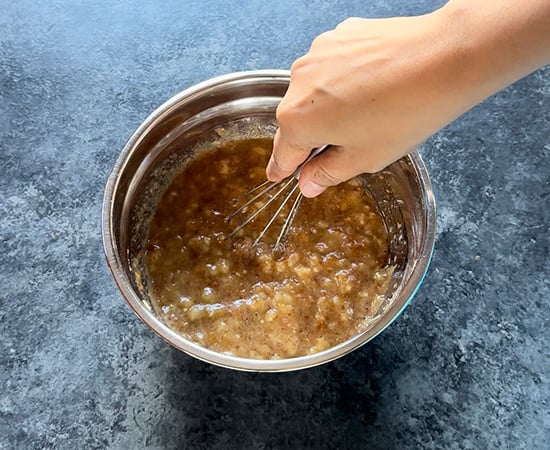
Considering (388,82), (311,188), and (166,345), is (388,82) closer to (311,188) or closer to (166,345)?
(311,188)

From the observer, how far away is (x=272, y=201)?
1.30 metres

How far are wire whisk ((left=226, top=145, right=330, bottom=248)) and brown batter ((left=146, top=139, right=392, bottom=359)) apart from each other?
0.04 ft

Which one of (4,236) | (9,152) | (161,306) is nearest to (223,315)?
(161,306)

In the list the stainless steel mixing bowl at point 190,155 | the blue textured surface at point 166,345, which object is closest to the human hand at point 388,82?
the stainless steel mixing bowl at point 190,155

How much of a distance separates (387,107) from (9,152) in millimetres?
829

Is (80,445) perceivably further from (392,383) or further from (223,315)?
(392,383)

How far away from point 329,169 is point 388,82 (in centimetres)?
16

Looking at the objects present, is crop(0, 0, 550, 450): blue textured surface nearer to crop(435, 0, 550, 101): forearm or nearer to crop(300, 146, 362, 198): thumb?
crop(300, 146, 362, 198): thumb

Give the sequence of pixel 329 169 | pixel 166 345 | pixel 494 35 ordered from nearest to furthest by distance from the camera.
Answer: pixel 494 35
pixel 329 169
pixel 166 345

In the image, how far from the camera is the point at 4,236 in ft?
4.28

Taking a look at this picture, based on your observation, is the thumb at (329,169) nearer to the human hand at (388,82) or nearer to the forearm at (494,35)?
the human hand at (388,82)

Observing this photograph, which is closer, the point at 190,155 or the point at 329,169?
the point at 329,169

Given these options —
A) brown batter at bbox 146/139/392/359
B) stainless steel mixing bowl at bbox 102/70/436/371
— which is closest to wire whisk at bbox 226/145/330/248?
brown batter at bbox 146/139/392/359

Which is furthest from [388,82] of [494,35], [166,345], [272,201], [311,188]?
[166,345]
